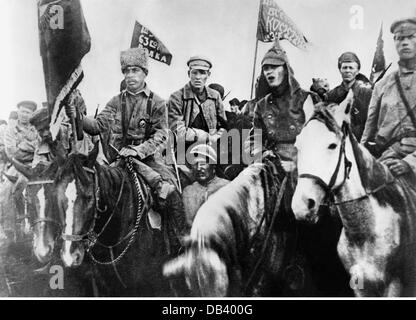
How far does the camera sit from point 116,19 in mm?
5215

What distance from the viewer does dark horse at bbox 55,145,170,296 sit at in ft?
16.8

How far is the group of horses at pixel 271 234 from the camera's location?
508 cm

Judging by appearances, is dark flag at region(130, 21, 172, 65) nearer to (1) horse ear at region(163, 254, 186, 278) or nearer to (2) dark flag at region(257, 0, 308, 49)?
(2) dark flag at region(257, 0, 308, 49)

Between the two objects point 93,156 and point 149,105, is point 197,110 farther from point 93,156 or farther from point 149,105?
point 93,156

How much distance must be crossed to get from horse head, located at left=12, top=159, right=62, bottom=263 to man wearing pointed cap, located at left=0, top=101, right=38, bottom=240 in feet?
0.34

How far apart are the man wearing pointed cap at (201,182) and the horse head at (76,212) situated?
897 millimetres

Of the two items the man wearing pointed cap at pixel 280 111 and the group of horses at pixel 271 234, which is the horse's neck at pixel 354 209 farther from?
the man wearing pointed cap at pixel 280 111

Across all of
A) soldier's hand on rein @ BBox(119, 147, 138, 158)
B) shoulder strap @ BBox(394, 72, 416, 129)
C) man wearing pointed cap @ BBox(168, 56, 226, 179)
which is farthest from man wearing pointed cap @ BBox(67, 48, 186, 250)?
shoulder strap @ BBox(394, 72, 416, 129)

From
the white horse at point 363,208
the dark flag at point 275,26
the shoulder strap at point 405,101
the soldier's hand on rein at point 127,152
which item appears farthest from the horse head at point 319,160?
the soldier's hand on rein at point 127,152
